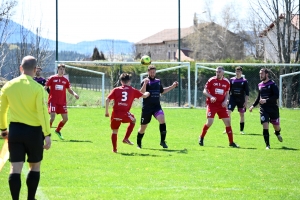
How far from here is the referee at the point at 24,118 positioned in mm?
7109

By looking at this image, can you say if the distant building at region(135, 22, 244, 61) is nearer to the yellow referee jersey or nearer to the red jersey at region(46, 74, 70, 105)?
the red jersey at region(46, 74, 70, 105)

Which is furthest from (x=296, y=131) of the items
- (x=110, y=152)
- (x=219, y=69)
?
(x=110, y=152)

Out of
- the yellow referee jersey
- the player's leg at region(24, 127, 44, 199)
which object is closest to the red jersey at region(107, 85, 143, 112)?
the player's leg at region(24, 127, 44, 199)

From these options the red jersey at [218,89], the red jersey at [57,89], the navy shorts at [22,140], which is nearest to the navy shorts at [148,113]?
the red jersey at [218,89]

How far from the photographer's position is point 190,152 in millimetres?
12953

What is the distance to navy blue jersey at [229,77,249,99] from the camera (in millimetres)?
18172

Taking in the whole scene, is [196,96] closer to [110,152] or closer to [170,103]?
[170,103]

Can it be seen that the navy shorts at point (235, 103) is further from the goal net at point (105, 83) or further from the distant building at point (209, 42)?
the distant building at point (209, 42)

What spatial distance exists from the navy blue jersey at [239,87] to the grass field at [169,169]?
1.65 metres

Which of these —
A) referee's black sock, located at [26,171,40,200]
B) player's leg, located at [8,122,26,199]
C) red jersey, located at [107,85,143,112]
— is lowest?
referee's black sock, located at [26,171,40,200]

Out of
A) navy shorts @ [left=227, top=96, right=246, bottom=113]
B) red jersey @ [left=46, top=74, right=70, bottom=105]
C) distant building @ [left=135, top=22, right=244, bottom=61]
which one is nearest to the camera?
red jersey @ [left=46, top=74, right=70, bottom=105]

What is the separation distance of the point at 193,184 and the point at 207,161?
8.29 ft

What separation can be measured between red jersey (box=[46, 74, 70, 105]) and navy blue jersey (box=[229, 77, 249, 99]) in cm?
579

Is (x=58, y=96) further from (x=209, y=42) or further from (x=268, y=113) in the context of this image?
(x=209, y=42)
